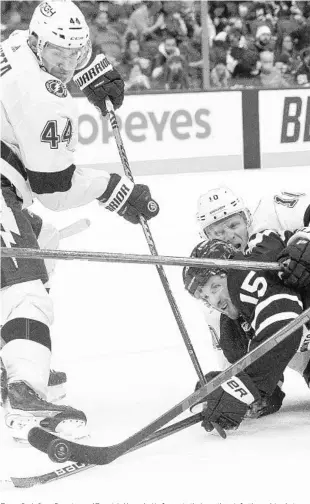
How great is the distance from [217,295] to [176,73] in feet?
16.8

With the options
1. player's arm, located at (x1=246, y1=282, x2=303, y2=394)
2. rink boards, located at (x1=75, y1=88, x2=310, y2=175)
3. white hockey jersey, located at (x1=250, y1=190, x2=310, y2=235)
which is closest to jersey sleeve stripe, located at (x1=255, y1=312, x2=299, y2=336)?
player's arm, located at (x1=246, y1=282, x2=303, y2=394)

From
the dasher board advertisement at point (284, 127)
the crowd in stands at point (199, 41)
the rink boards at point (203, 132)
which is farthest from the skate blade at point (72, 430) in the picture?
the crowd in stands at point (199, 41)

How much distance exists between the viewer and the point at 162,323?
12.5ft

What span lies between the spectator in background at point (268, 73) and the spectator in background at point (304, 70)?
0.12 metres

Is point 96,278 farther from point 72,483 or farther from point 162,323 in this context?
point 72,483

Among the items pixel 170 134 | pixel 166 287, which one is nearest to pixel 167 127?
pixel 170 134

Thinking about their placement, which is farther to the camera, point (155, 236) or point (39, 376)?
point (155, 236)

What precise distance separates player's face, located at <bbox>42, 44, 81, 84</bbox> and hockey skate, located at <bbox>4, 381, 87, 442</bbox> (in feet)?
2.82

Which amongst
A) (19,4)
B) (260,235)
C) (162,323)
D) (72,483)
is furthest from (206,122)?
(72,483)

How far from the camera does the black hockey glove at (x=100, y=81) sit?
3.13 metres

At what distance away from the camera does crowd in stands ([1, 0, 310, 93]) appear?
7.31 meters

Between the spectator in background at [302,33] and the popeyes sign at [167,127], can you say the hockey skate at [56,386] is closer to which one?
the popeyes sign at [167,127]

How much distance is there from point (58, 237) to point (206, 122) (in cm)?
409

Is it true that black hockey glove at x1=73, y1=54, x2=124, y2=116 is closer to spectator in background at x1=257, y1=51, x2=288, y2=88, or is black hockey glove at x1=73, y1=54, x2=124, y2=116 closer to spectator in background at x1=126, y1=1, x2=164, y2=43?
spectator in background at x1=257, y1=51, x2=288, y2=88
